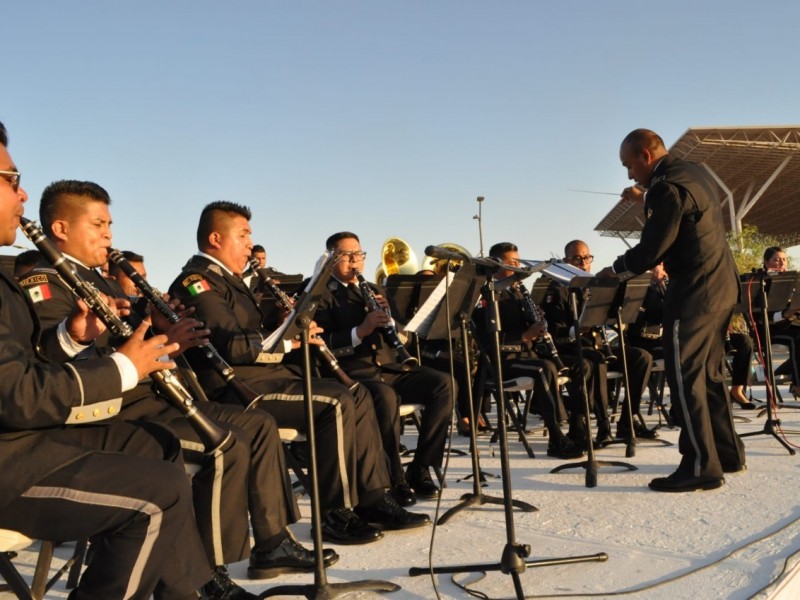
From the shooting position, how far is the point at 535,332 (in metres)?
6.83

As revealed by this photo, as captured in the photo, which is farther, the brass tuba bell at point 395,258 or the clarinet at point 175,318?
Result: the brass tuba bell at point 395,258

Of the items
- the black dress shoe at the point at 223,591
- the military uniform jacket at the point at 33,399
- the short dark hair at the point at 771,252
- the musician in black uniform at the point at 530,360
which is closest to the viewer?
the military uniform jacket at the point at 33,399

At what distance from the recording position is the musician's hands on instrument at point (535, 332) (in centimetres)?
683

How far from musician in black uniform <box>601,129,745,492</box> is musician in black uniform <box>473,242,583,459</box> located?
4.59ft

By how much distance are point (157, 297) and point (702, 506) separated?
337 cm

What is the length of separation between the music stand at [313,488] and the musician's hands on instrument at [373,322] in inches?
81.3

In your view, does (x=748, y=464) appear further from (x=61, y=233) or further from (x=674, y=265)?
(x=61, y=233)

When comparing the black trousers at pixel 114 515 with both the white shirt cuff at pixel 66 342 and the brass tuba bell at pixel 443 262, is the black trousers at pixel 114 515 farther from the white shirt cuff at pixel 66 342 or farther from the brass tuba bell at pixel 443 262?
the brass tuba bell at pixel 443 262

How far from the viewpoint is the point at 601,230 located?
4469cm

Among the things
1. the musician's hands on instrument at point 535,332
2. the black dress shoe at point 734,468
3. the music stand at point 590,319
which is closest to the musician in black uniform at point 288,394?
the music stand at point 590,319

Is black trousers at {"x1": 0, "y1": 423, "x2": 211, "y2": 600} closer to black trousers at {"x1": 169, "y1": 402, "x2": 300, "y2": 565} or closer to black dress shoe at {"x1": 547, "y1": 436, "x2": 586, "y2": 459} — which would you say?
black trousers at {"x1": 169, "y1": 402, "x2": 300, "y2": 565}

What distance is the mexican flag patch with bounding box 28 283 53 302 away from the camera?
3.20m

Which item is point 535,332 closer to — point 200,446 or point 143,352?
point 200,446

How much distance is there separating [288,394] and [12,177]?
6.39 ft
